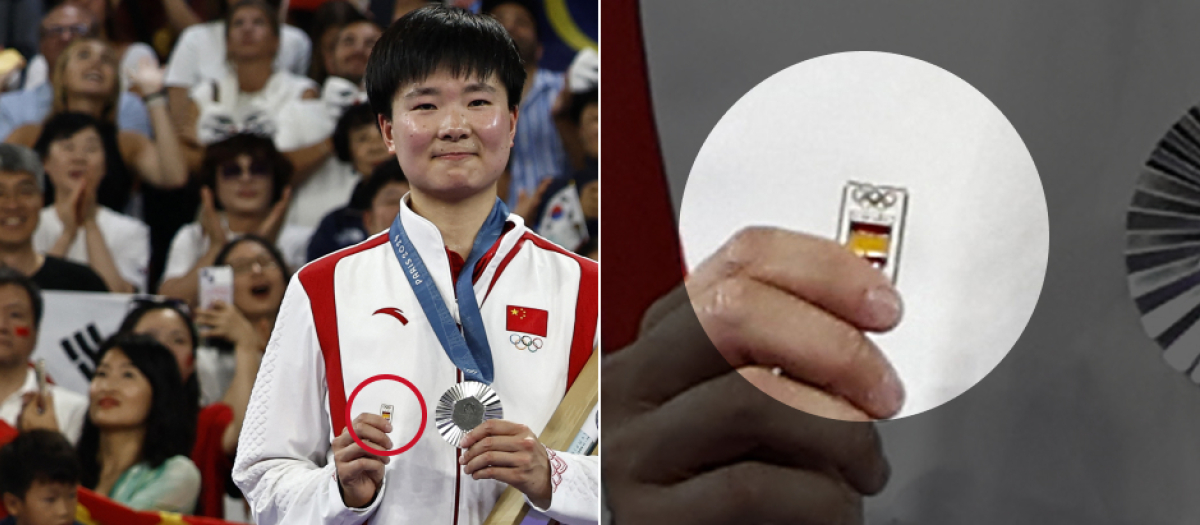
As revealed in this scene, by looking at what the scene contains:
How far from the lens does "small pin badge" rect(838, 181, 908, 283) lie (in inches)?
36.5

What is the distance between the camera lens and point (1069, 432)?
92 centimetres

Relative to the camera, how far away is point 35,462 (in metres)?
3.03

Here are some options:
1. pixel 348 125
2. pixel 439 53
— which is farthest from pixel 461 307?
pixel 348 125

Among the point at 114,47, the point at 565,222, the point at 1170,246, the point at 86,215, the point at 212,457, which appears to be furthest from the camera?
the point at 114,47

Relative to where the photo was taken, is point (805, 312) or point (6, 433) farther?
point (6, 433)

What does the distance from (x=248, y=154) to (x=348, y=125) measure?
0.36 m

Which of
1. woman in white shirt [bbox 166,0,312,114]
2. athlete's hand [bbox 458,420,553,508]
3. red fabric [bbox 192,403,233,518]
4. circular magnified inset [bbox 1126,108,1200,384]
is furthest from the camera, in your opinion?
woman in white shirt [bbox 166,0,312,114]

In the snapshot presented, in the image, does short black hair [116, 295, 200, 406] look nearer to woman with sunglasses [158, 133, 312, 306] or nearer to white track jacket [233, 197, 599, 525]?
woman with sunglasses [158, 133, 312, 306]

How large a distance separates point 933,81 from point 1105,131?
0.53 feet

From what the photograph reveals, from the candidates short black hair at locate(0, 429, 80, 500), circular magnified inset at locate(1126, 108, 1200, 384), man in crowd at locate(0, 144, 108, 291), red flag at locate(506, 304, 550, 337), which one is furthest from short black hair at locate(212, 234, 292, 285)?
circular magnified inset at locate(1126, 108, 1200, 384)

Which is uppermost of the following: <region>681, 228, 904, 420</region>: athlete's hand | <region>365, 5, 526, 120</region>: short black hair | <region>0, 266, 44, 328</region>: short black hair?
<region>365, 5, 526, 120</region>: short black hair

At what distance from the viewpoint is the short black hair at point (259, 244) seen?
3.06m

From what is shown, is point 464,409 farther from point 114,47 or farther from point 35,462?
point 114,47

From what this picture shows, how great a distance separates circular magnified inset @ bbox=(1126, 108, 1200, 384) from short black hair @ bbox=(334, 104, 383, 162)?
2505 mm
